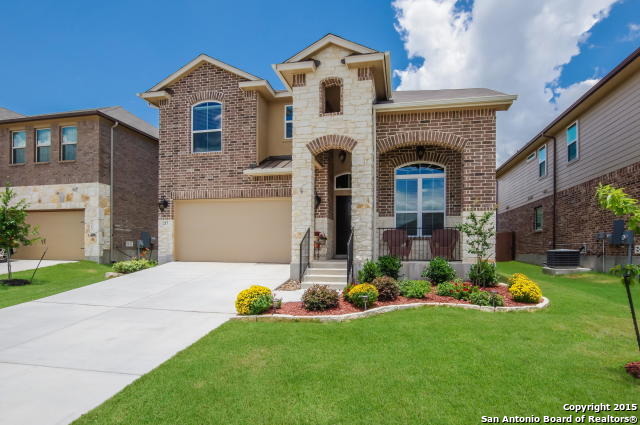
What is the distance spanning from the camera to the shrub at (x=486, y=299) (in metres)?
6.79

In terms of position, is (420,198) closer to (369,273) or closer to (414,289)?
(369,273)

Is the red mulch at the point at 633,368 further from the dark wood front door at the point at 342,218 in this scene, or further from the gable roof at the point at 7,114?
the gable roof at the point at 7,114

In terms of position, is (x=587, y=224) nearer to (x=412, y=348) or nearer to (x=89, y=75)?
(x=412, y=348)

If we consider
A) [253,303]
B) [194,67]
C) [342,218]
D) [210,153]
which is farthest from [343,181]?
[194,67]

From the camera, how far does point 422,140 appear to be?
9.72 metres

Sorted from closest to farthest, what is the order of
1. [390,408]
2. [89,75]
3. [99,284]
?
[390,408]
[99,284]
[89,75]

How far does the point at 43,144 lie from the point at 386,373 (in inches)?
662

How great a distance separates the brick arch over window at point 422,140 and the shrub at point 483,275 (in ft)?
10.2

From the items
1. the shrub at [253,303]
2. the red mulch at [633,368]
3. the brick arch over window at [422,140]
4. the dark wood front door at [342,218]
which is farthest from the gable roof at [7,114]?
the red mulch at [633,368]

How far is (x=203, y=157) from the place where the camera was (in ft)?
40.3

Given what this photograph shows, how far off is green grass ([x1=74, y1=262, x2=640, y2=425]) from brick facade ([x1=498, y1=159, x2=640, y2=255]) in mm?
6676

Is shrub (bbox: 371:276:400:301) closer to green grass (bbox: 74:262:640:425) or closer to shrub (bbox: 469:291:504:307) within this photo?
green grass (bbox: 74:262:640:425)

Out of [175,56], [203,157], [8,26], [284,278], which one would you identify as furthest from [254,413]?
[8,26]

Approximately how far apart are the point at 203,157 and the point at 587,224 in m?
13.5
